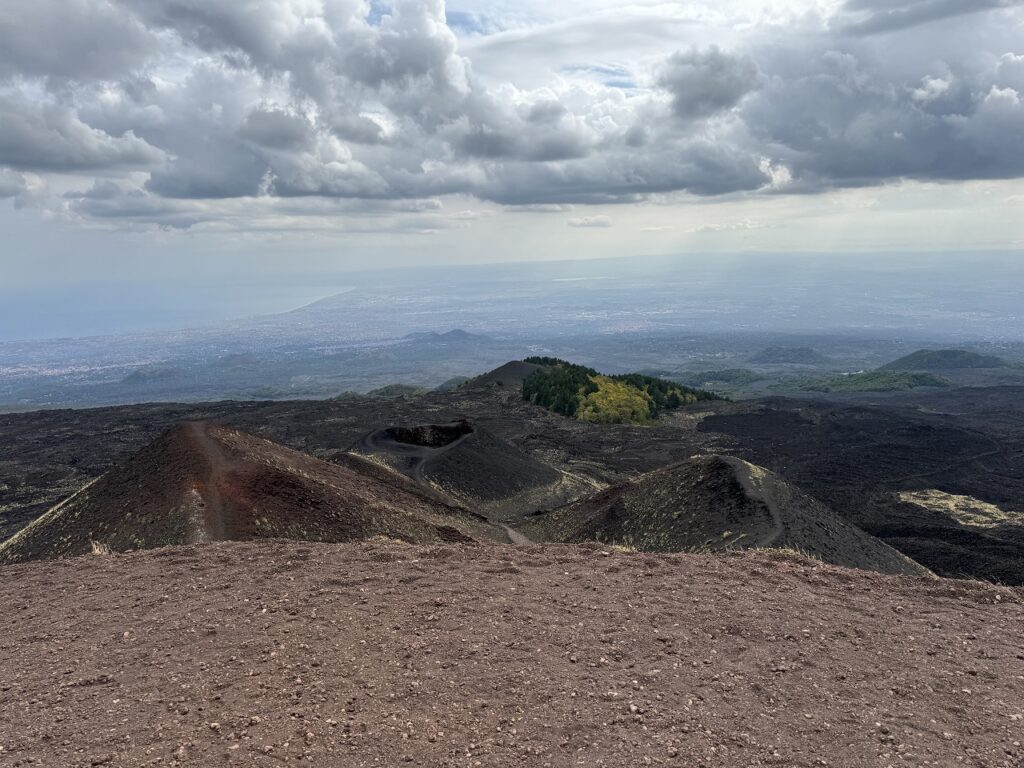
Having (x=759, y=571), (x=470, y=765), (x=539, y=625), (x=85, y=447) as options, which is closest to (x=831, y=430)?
(x=759, y=571)

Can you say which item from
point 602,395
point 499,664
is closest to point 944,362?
point 602,395

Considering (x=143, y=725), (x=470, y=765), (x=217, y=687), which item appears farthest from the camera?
(x=217, y=687)

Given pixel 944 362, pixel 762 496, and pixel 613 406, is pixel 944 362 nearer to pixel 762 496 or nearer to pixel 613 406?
pixel 613 406

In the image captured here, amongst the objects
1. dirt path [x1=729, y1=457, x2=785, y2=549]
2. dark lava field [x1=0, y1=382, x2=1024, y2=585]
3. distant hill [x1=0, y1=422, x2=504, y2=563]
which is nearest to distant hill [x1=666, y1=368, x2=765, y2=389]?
dark lava field [x1=0, y1=382, x2=1024, y2=585]

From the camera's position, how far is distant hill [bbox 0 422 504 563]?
17.5 metres

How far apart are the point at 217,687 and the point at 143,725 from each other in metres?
1.04

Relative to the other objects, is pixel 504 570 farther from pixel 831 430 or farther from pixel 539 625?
pixel 831 430

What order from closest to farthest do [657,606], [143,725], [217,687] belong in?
[143,725], [217,687], [657,606]

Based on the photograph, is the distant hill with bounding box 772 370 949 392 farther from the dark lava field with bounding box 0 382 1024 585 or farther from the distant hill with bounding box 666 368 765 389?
the distant hill with bounding box 666 368 765 389

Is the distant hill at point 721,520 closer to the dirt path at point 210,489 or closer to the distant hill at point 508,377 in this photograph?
the dirt path at point 210,489

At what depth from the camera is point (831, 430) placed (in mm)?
57438

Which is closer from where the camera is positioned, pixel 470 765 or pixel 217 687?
pixel 470 765

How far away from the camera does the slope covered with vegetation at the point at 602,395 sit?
208ft

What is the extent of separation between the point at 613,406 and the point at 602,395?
2084 millimetres
